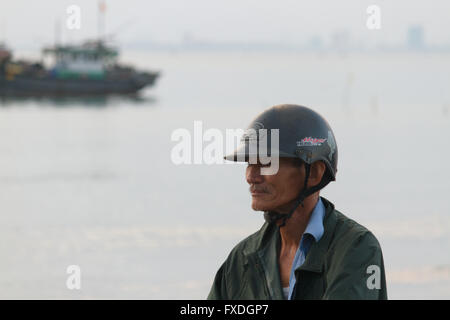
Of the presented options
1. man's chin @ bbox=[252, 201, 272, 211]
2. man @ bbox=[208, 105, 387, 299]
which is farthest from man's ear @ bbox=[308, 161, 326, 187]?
man's chin @ bbox=[252, 201, 272, 211]

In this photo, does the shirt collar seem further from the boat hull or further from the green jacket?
the boat hull

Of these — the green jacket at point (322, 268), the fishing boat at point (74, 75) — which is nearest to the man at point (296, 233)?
the green jacket at point (322, 268)

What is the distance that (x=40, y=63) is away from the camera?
265 ft

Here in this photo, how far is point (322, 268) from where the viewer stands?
2959 millimetres

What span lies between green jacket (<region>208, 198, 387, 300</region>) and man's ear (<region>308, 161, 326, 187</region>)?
0.11m

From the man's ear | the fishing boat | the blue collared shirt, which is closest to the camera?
the blue collared shirt

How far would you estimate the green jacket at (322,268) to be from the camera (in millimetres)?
2881

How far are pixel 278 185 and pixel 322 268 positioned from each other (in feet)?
1.16

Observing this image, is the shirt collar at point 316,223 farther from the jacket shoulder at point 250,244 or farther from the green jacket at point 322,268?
the jacket shoulder at point 250,244

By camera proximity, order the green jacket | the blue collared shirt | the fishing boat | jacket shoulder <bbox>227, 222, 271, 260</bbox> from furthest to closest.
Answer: the fishing boat
jacket shoulder <bbox>227, 222, 271, 260</bbox>
the blue collared shirt
the green jacket

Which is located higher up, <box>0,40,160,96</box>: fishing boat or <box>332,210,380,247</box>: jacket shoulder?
<box>0,40,160,96</box>: fishing boat

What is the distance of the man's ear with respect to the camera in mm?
3270

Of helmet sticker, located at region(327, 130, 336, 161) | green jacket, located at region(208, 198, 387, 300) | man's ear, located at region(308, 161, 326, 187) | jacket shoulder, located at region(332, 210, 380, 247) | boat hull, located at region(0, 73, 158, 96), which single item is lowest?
green jacket, located at region(208, 198, 387, 300)

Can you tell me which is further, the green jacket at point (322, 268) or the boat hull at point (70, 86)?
the boat hull at point (70, 86)
